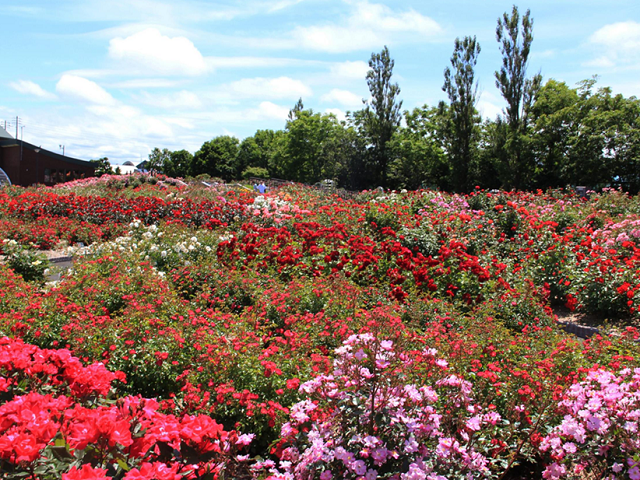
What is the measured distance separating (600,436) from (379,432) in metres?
1.03

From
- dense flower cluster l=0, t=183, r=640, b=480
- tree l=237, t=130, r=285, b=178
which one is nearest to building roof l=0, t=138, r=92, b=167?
tree l=237, t=130, r=285, b=178

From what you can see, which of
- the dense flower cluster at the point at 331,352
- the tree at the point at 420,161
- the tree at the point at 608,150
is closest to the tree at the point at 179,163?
the tree at the point at 420,161

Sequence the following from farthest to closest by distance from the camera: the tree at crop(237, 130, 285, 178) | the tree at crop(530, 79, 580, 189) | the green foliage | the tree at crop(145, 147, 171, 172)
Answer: the tree at crop(145, 147, 171, 172)
the tree at crop(237, 130, 285, 178)
the tree at crop(530, 79, 580, 189)
the green foliage

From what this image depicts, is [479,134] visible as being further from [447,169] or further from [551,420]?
[551,420]

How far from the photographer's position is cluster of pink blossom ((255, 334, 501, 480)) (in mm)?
2016

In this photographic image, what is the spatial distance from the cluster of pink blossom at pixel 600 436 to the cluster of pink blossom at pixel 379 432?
12.8 inches

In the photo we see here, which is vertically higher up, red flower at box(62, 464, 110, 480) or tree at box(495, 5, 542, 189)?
tree at box(495, 5, 542, 189)

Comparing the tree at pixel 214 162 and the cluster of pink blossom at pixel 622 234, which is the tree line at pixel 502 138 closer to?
the cluster of pink blossom at pixel 622 234

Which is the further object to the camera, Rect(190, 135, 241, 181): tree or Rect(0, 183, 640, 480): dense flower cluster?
Rect(190, 135, 241, 181): tree

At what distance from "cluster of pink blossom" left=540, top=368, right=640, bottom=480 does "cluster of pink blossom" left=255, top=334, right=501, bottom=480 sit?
12.8 inches

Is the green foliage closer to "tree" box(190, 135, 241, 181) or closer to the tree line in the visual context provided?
the tree line

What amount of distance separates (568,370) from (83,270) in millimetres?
5058

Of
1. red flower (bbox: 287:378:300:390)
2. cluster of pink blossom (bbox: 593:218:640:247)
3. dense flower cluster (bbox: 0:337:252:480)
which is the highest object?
cluster of pink blossom (bbox: 593:218:640:247)

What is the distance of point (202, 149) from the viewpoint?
190ft
